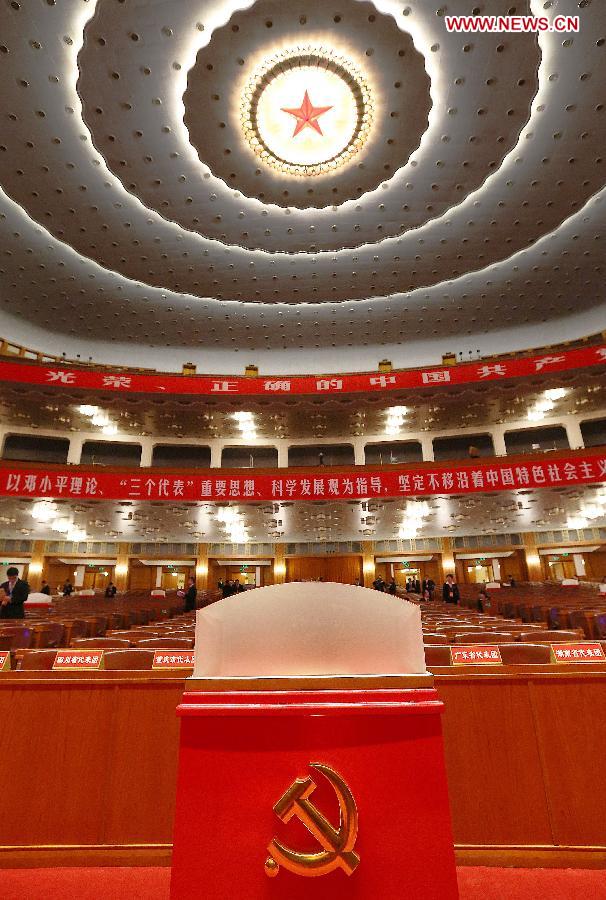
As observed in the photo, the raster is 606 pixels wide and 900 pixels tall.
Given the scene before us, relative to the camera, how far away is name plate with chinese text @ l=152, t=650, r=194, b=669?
7.71ft

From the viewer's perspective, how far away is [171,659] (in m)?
2.38

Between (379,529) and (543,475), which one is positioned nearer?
(543,475)

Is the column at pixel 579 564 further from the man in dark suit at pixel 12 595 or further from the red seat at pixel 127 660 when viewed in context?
the red seat at pixel 127 660

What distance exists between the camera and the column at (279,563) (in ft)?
59.1

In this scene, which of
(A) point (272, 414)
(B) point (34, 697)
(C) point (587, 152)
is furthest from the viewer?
(A) point (272, 414)

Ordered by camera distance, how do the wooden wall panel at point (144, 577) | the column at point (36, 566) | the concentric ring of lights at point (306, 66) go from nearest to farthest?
the concentric ring of lights at point (306, 66) < the column at point (36, 566) < the wooden wall panel at point (144, 577)

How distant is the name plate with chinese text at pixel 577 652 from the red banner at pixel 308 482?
10474 mm

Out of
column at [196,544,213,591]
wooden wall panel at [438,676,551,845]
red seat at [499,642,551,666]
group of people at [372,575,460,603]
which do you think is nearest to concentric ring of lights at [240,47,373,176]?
group of people at [372,575,460,603]

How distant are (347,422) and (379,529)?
4361 mm

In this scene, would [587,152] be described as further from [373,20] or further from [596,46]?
[373,20]

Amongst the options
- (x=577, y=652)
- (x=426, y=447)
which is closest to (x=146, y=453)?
(x=426, y=447)

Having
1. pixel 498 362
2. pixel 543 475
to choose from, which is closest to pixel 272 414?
pixel 498 362

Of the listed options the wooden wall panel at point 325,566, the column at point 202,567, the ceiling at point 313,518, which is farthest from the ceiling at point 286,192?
the wooden wall panel at point 325,566

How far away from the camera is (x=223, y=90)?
9844mm
